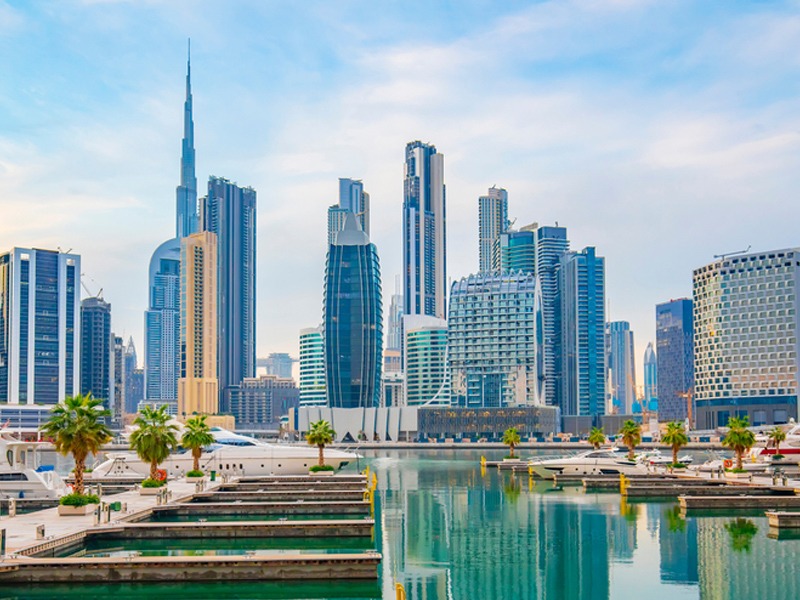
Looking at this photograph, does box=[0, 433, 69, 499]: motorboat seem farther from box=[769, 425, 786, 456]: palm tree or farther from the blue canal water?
box=[769, 425, 786, 456]: palm tree

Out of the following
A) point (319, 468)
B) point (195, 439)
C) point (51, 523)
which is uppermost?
point (195, 439)

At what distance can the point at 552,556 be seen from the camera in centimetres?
5303

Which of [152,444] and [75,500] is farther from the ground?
[152,444]

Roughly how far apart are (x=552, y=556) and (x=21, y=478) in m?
41.0

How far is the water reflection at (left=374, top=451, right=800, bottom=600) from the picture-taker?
44.1 meters

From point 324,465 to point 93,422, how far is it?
137 feet

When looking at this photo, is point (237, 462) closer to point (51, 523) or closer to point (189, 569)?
point (51, 523)

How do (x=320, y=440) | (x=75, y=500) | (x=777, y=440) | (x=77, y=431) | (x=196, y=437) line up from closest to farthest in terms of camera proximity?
(x=75, y=500) → (x=77, y=431) → (x=196, y=437) → (x=320, y=440) → (x=777, y=440)

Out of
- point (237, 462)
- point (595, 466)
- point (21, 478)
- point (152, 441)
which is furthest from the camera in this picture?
point (237, 462)

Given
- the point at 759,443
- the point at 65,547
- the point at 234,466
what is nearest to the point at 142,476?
the point at 234,466

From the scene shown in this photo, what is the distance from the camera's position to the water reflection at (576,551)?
4412cm

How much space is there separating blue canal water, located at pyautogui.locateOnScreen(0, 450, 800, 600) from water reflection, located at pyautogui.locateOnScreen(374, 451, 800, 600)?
2.4 inches

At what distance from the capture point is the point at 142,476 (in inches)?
3853

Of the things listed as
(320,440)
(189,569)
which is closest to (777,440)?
(320,440)
